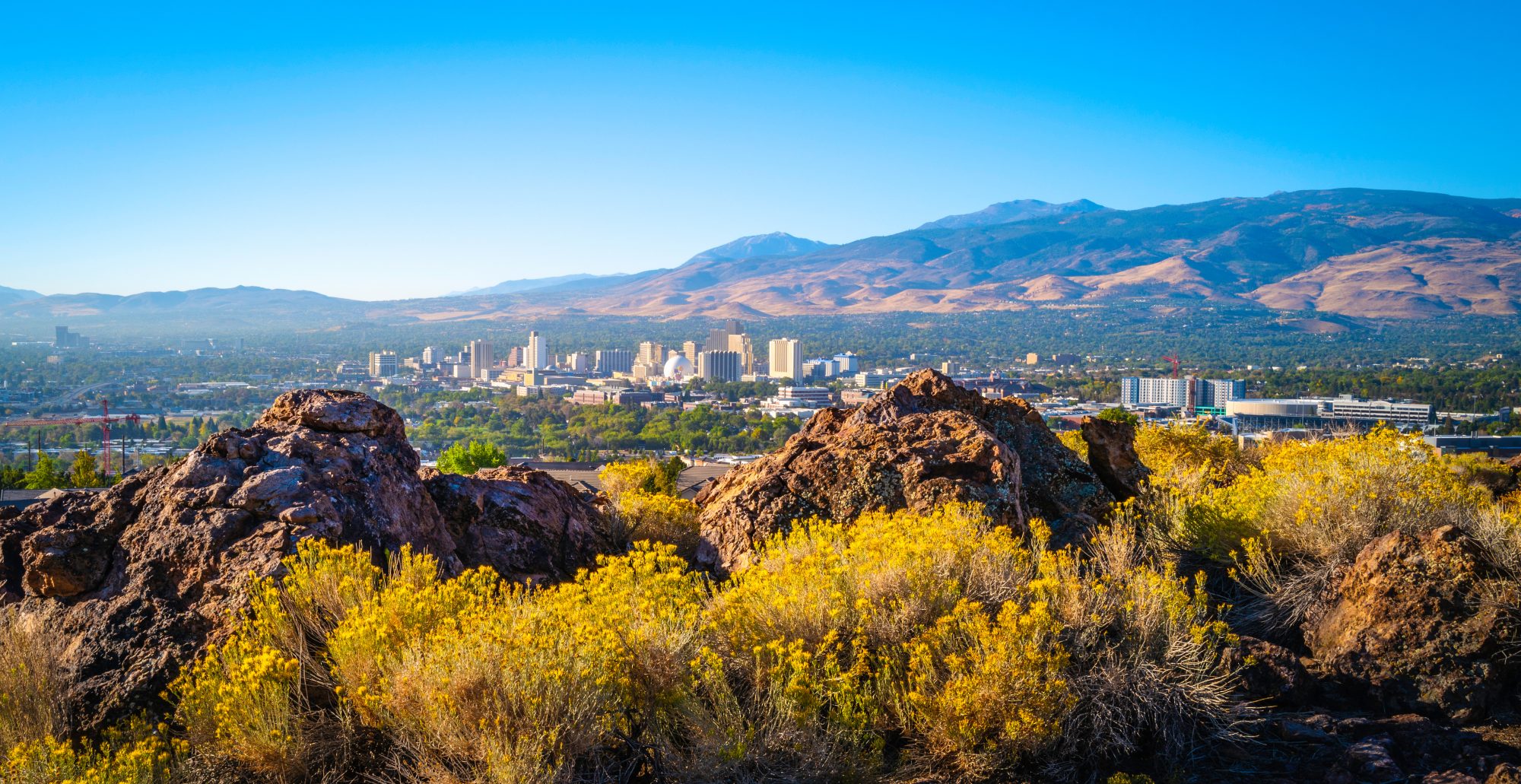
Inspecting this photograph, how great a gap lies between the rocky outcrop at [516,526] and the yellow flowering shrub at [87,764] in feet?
8.97

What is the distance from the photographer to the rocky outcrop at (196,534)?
5.61m

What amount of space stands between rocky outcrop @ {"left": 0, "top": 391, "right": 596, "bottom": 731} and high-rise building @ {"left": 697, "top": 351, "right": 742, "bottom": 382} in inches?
5816

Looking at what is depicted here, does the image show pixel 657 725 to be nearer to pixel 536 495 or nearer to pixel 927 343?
pixel 536 495

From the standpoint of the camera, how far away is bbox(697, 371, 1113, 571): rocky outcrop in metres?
7.80

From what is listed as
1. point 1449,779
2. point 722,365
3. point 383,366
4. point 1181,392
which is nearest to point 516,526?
point 1449,779

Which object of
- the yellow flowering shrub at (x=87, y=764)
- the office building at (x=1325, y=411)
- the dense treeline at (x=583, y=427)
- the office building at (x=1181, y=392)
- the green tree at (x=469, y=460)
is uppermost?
the yellow flowering shrub at (x=87, y=764)

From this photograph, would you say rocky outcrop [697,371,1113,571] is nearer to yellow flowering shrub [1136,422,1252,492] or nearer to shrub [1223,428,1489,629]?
shrub [1223,428,1489,629]

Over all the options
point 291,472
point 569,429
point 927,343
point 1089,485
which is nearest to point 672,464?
point 1089,485

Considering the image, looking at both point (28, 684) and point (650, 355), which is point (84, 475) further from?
point (650, 355)

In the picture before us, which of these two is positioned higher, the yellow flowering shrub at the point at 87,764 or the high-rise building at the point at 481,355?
the yellow flowering shrub at the point at 87,764

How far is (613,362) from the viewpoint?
179 m

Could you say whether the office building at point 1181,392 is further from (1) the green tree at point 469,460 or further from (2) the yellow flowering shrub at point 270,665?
(2) the yellow flowering shrub at point 270,665

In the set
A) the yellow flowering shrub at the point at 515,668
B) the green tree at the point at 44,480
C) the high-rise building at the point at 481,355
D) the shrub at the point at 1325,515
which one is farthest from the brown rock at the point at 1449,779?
the high-rise building at the point at 481,355

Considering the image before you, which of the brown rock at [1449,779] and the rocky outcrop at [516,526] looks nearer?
the brown rock at [1449,779]
